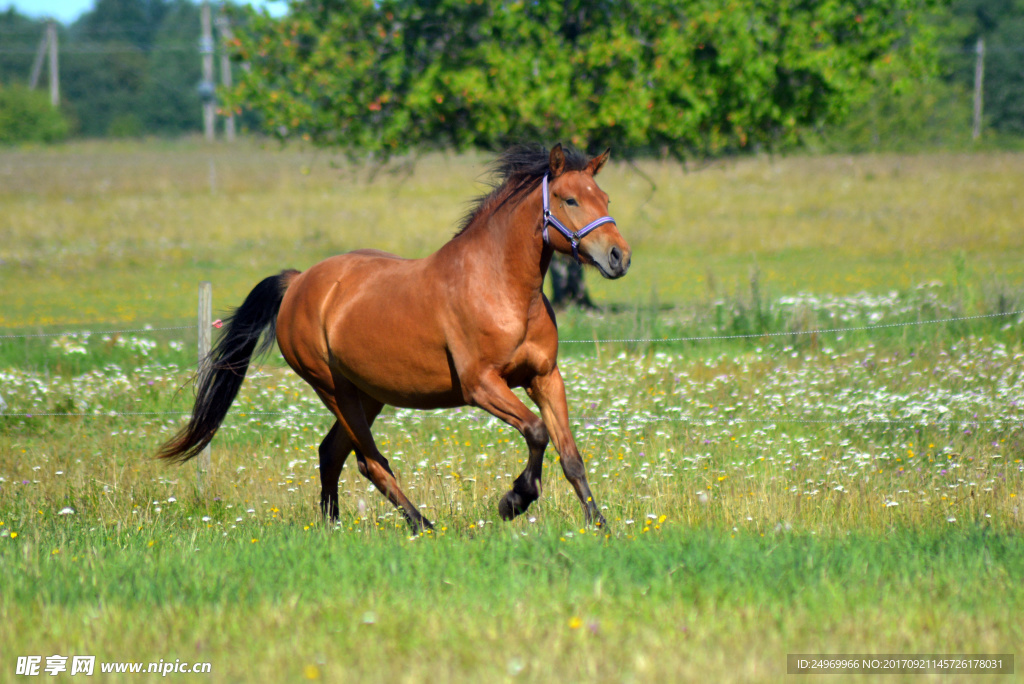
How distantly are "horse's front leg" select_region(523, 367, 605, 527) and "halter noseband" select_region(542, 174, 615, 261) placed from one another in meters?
0.71

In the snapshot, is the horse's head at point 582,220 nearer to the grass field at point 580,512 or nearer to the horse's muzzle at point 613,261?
the horse's muzzle at point 613,261

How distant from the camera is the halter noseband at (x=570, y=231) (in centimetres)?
512

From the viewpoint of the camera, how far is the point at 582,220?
17.0 feet

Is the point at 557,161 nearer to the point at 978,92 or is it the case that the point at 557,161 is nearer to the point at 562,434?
the point at 562,434

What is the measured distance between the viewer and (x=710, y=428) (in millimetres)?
7984

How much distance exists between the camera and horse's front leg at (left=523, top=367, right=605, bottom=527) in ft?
17.4

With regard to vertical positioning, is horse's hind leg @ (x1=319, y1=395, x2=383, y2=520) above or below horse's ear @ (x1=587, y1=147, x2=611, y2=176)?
below

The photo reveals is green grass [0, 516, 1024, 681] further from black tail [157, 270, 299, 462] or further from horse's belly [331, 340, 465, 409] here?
black tail [157, 270, 299, 462]

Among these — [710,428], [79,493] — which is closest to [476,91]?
[710,428]

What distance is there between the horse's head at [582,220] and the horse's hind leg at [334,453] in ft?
6.62

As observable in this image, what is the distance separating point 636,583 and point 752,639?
67cm

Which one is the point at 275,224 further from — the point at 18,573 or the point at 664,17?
the point at 18,573

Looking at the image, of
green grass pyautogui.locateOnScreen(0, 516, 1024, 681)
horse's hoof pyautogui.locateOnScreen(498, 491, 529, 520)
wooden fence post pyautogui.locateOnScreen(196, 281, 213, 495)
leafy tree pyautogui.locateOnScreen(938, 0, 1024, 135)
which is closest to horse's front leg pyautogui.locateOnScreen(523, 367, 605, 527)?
horse's hoof pyautogui.locateOnScreen(498, 491, 529, 520)

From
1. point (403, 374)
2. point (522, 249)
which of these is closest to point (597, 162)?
point (522, 249)
